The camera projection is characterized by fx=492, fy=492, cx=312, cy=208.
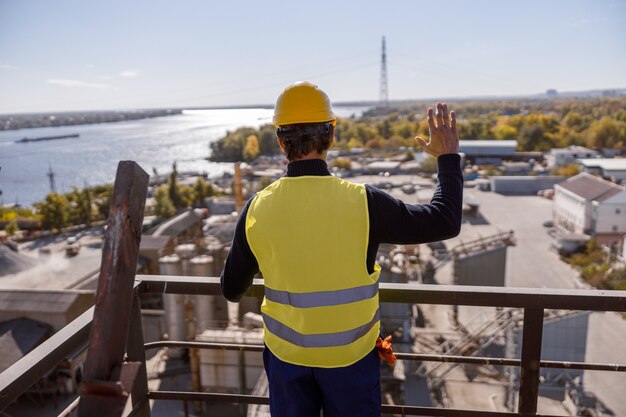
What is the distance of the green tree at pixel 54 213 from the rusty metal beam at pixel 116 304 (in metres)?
34.6

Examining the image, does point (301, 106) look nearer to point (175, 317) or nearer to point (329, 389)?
point (329, 389)

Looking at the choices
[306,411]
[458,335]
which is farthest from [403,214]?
[458,335]

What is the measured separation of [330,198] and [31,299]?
453 inches

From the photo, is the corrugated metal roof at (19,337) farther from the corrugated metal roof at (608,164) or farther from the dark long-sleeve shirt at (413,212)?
the corrugated metal roof at (608,164)

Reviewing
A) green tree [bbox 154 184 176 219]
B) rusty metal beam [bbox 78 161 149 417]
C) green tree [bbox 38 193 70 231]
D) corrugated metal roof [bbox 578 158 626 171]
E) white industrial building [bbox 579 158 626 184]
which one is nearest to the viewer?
rusty metal beam [bbox 78 161 149 417]

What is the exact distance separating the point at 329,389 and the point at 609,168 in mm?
43685

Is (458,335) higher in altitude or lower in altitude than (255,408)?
lower

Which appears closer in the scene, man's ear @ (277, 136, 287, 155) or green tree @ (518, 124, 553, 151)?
man's ear @ (277, 136, 287, 155)

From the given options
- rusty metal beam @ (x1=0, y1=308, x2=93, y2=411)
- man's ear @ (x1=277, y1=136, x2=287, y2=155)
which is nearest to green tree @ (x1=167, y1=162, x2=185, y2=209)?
rusty metal beam @ (x1=0, y1=308, x2=93, y2=411)

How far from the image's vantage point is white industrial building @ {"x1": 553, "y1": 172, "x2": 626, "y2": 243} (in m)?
24.9

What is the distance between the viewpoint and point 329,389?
1.47m

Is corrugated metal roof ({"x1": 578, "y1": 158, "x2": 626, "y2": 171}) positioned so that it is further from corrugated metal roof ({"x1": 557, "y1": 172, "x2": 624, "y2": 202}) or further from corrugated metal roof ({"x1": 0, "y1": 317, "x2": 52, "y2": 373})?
corrugated metal roof ({"x1": 0, "y1": 317, "x2": 52, "y2": 373})

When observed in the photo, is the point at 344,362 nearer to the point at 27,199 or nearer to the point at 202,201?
the point at 202,201

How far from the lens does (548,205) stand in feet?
113
